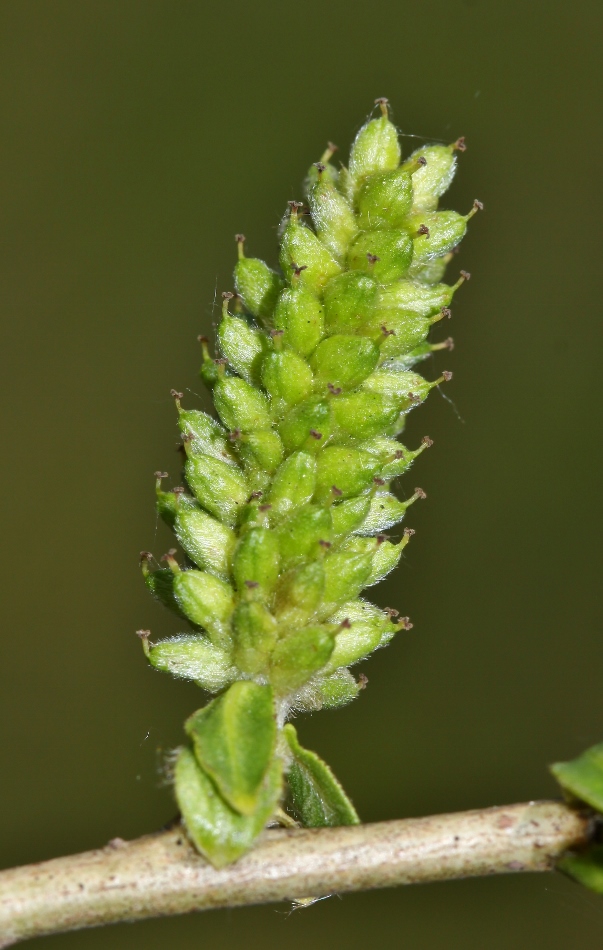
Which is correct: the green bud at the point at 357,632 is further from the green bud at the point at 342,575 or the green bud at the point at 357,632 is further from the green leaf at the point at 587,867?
the green leaf at the point at 587,867

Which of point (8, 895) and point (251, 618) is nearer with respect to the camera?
point (8, 895)

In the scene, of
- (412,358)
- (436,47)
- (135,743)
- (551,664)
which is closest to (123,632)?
(135,743)

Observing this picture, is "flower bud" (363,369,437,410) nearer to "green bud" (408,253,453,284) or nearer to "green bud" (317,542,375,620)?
"green bud" (408,253,453,284)

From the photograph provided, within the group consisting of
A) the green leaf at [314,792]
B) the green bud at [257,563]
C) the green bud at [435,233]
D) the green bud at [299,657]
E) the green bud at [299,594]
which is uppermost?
the green bud at [435,233]

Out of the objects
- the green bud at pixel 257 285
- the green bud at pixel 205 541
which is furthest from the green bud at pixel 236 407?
the green bud at pixel 257 285

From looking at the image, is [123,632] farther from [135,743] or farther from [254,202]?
[254,202]

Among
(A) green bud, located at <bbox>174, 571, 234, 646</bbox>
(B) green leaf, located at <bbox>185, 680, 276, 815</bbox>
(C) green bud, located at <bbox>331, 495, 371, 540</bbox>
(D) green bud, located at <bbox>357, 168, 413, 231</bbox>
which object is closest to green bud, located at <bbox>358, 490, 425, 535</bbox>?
(C) green bud, located at <bbox>331, 495, 371, 540</bbox>
